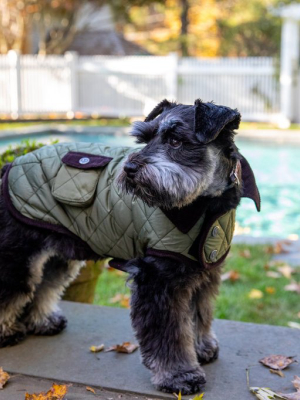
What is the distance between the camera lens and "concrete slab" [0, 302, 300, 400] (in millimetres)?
3180

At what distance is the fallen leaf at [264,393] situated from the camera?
9.70 ft

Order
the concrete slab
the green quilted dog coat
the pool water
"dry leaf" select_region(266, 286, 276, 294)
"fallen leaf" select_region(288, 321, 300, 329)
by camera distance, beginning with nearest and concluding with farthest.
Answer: the green quilted dog coat < the concrete slab < "fallen leaf" select_region(288, 321, 300, 329) < "dry leaf" select_region(266, 286, 276, 294) < the pool water

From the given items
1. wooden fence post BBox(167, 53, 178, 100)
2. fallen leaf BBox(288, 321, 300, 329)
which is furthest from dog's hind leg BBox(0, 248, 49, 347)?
wooden fence post BBox(167, 53, 178, 100)

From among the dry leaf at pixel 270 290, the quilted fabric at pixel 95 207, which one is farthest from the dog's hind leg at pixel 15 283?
the dry leaf at pixel 270 290

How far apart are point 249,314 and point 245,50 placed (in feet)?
87.6

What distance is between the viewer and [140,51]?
3055 centimetres

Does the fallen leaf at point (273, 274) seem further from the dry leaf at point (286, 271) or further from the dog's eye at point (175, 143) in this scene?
the dog's eye at point (175, 143)

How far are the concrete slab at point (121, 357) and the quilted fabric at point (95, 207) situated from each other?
65cm

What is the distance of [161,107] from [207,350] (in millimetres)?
1441

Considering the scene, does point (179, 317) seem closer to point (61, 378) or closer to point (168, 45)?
point (61, 378)

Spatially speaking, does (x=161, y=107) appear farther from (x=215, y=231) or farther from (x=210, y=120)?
(x=215, y=231)

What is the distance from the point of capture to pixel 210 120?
2889mm

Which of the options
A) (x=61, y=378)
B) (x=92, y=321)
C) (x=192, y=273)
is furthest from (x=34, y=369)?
(x=192, y=273)

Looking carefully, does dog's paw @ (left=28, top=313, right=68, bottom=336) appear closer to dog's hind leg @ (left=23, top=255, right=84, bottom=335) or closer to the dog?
dog's hind leg @ (left=23, top=255, right=84, bottom=335)
